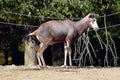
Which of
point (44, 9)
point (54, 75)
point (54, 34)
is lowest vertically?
point (54, 75)

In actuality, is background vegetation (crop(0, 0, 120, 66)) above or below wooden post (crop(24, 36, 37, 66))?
above

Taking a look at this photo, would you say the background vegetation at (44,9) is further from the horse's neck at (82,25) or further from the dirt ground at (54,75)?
the dirt ground at (54,75)

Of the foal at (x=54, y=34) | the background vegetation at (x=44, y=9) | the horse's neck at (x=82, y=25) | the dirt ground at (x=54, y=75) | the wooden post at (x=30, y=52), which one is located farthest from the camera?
the wooden post at (x=30, y=52)

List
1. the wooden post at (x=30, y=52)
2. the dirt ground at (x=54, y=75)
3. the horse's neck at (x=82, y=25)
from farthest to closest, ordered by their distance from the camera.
A: 1. the wooden post at (x=30, y=52)
2. the horse's neck at (x=82, y=25)
3. the dirt ground at (x=54, y=75)

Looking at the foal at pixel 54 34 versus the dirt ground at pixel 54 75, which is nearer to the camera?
the dirt ground at pixel 54 75

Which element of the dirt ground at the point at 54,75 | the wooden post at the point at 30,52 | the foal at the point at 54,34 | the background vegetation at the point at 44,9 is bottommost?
the wooden post at the point at 30,52

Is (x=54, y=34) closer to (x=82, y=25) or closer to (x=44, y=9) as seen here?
(x=82, y=25)

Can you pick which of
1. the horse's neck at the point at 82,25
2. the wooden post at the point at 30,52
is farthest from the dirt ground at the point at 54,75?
the wooden post at the point at 30,52

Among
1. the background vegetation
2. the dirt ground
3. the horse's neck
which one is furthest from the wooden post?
the dirt ground

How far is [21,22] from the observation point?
22406mm

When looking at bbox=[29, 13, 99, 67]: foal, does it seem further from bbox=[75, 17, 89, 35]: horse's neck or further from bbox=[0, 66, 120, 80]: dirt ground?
bbox=[0, 66, 120, 80]: dirt ground

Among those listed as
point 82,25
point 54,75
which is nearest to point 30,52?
point 82,25

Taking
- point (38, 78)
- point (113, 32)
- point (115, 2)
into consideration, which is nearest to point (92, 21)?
point (38, 78)

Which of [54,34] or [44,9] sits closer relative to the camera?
[54,34]
